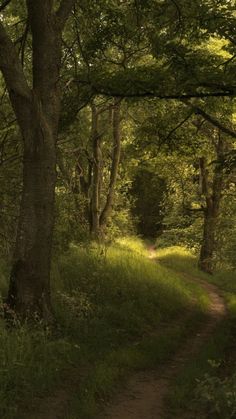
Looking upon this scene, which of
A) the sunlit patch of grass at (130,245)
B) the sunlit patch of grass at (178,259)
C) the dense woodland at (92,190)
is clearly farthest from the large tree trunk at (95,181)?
the sunlit patch of grass at (178,259)

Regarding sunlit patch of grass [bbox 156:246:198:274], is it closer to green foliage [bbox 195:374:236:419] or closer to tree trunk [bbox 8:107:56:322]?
tree trunk [bbox 8:107:56:322]

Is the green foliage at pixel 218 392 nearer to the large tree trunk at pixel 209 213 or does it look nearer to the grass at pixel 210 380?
the grass at pixel 210 380

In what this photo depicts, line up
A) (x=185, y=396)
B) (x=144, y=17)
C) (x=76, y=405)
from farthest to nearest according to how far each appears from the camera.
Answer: (x=144, y=17), (x=185, y=396), (x=76, y=405)

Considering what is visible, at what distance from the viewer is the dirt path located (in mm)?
6938

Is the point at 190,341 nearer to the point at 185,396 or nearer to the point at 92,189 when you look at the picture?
the point at 185,396

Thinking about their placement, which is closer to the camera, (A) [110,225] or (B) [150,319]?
(B) [150,319]

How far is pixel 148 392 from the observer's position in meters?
7.90

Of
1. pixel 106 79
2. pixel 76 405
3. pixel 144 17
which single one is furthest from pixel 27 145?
pixel 144 17

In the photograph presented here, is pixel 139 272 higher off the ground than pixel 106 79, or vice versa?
pixel 106 79

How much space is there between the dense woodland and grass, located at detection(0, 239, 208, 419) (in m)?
0.03

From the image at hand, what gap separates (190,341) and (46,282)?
3854mm

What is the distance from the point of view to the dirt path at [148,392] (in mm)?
6938

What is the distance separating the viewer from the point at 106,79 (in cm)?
1138

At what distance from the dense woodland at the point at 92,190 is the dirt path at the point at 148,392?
232mm
